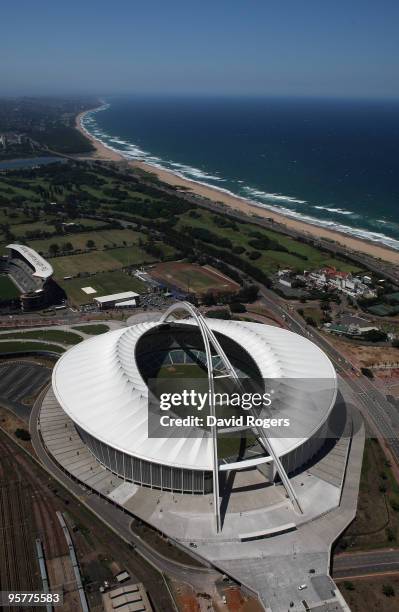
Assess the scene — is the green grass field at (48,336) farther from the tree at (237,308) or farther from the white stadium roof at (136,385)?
the tree at (237,308)

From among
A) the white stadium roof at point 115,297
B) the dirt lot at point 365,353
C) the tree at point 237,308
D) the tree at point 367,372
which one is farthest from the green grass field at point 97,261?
the tree at point 367,372

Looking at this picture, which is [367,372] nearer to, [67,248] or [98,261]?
[98,261]

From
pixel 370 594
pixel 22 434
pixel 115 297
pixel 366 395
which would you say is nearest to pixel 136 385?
pixel 22 434

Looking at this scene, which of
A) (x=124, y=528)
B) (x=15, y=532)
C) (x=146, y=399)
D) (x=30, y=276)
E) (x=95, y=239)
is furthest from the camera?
(x=95, y=239)

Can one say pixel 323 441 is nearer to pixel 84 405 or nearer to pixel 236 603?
pixel 236 603

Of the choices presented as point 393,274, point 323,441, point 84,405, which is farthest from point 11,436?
point 393,274

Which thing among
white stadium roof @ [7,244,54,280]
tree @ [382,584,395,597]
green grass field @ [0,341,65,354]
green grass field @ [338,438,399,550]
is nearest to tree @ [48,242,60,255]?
white stadium roof @ [7,244,54,280]

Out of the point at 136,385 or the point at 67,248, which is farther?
the point at 67,248
